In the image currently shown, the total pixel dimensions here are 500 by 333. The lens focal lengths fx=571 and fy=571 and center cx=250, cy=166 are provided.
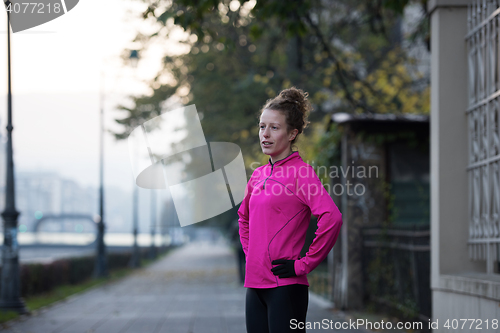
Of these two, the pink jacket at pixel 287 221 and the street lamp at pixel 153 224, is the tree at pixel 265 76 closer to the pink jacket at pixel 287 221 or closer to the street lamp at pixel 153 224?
the pink jacket at pixel 287 221

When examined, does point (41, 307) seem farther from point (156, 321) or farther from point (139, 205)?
point (139, 205)

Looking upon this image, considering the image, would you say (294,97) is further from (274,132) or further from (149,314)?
(149,314)

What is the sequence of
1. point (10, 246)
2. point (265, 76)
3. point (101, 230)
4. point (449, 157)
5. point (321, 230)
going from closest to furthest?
point (321, 230) < point (449, 157) < point (10, 246) < point (265, 76) < point (101, 230)

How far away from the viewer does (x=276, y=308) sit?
291 cm

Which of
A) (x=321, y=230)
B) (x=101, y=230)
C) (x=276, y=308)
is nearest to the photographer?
(x=321, y=230)

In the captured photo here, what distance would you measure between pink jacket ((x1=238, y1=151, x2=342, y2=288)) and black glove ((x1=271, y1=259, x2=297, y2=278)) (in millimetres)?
27

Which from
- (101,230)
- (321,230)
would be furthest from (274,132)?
(101,230)

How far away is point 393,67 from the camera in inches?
840

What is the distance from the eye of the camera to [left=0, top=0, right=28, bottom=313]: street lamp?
33.5ft

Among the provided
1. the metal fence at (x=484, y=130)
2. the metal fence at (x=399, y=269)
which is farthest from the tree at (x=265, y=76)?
the metal fence at (x=484, y=130)

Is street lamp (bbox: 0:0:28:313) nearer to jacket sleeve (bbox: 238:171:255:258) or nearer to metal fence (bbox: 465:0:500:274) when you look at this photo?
metal fence (bbox: 465:0:500:274)

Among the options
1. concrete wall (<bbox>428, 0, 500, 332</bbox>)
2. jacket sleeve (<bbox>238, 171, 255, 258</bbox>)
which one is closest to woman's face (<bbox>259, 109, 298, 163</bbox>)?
jacket sleeve (<bbox>238, 171, 255, 258</bbox>)

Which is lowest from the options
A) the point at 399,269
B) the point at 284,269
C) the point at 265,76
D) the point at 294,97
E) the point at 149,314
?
the point at 149,314

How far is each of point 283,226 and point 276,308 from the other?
0.42 m
